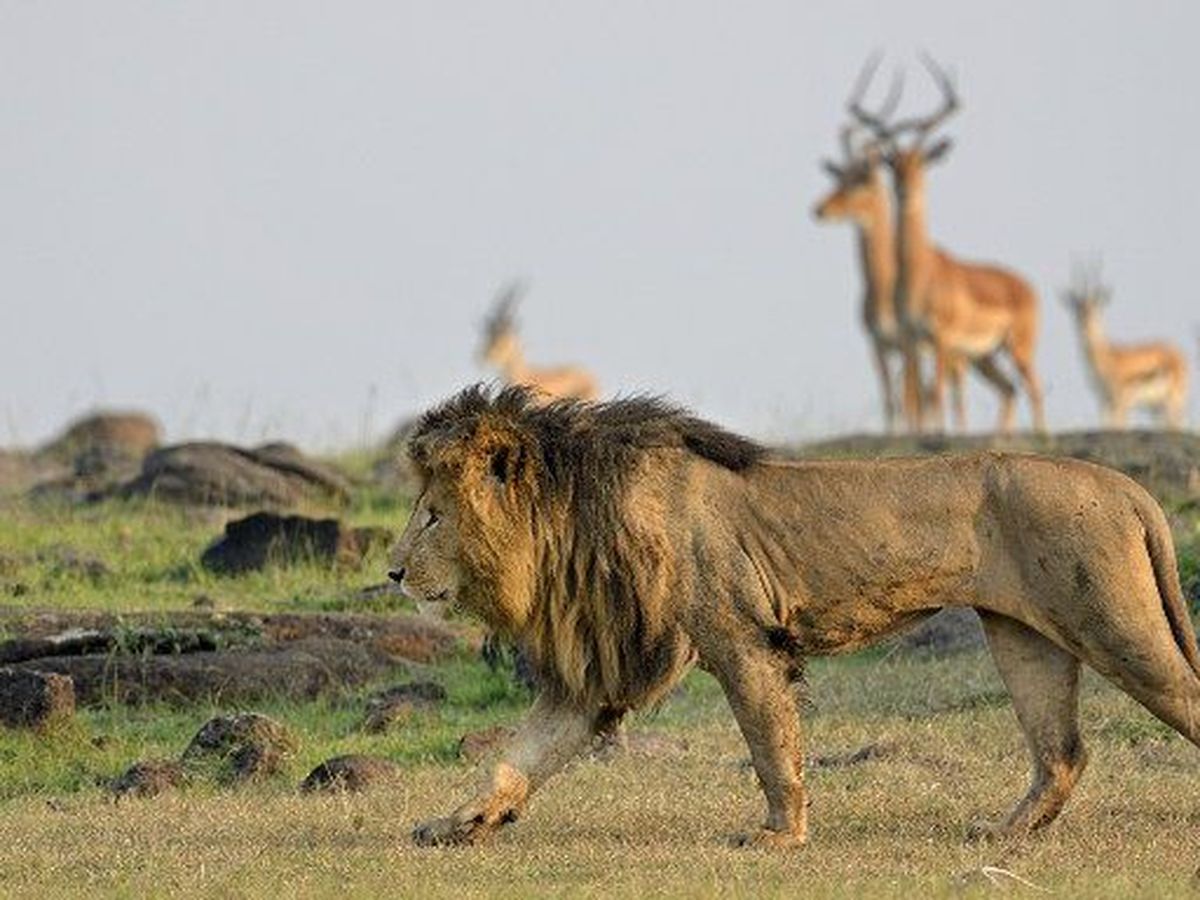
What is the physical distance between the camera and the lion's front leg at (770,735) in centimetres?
905

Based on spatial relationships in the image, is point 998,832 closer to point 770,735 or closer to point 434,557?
point 770,735

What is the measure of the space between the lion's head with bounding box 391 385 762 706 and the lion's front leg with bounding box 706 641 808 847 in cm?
22

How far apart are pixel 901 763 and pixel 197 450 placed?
811 cm

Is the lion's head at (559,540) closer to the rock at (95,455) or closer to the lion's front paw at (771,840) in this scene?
the lion's front paw at (771,840)

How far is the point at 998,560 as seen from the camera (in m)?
9.19

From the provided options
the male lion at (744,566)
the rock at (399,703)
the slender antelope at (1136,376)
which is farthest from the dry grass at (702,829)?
the slender antelope at (1136,376)

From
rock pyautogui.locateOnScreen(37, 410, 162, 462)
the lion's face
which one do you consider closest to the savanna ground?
the lion's face

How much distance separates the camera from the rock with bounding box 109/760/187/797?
10.8m

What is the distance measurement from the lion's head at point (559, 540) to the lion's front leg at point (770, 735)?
0.73ft

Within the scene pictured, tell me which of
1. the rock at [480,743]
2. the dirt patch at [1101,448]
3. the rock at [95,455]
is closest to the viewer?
the rock at [480,743]

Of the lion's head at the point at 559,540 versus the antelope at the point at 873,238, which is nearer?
the lion's head at the point at 559,540

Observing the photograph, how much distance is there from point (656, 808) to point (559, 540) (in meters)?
1.13

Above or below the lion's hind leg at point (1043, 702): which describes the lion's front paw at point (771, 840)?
below

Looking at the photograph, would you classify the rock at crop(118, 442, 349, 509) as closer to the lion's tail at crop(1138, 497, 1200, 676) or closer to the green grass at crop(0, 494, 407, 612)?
the green grass at crop(0, 494, 407, 612)
